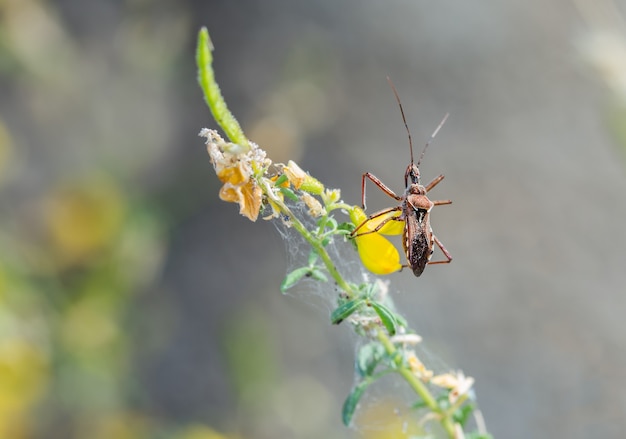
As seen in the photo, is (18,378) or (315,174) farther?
(315,174)

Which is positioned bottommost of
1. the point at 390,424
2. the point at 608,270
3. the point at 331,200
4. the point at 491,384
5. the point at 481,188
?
the point at 331,200

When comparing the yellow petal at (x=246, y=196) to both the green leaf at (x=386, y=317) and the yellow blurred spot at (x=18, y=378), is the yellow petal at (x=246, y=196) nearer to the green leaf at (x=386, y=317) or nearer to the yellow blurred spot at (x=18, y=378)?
the green leaf at (x=386, y=317)

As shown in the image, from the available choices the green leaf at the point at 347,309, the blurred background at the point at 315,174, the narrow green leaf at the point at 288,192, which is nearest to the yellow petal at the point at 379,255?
the green leaf at the point at 347,309

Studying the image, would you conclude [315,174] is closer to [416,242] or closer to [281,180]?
[416,242]

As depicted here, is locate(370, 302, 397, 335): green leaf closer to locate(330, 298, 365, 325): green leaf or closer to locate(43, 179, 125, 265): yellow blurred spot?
locate(330, 298, 365, 325): green leaf

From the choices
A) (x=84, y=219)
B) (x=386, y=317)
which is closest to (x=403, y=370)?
(x=386, y=317)

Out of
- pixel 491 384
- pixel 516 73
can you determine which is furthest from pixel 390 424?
pixel 516 73

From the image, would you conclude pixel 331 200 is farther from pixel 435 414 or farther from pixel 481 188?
pixel 481 188
